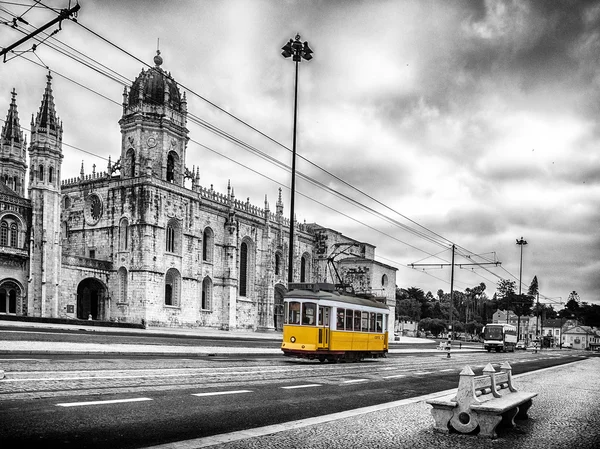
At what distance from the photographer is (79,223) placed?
52.8 m

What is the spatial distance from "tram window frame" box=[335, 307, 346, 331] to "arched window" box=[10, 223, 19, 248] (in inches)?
1213

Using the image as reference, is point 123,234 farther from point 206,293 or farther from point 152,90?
point 152,90

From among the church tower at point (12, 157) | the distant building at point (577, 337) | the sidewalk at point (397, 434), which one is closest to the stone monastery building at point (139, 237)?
the church tower at point (12, 157)

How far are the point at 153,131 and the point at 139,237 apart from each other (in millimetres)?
9700

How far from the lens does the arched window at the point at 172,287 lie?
51.6 metres

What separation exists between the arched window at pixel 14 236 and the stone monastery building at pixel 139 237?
0.07 metres

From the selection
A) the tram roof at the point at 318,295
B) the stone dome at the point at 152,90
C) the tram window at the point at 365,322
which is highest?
the stone dome at the point at 152,90

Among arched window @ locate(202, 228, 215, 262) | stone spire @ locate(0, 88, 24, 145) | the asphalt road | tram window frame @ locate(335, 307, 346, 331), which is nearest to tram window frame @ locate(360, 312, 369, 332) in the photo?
tram window frame @ locate(335, 307, 346, 331)

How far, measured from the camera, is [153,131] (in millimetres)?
51406

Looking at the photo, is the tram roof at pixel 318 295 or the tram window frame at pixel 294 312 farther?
the tram window frame at pixel 294 312

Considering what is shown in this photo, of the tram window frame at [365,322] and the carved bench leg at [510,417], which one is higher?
the carved bench leg at [510,417]

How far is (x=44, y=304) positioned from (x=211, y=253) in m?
17.2

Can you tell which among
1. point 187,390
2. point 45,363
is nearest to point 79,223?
point 45,363

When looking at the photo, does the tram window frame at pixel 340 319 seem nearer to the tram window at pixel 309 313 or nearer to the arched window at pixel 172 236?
the tram window at pixel 309 313
